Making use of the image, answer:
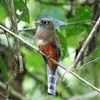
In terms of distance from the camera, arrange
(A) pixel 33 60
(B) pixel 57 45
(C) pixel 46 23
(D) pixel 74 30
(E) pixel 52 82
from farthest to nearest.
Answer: (A) pixel 33 60 → (D) pixel 74 30 → (C) pixel 46 23 → (B) pixel 57 45 → (E) pixel 52 82

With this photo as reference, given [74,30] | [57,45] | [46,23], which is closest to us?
[57,45]

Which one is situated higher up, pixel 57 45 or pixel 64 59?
pixel 57 45

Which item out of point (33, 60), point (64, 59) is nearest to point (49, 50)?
point (33, 60)

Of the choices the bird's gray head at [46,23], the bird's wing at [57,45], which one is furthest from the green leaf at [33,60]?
the bird's wing at [57,45]

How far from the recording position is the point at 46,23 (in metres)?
2.34

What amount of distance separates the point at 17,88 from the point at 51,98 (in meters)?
0.35

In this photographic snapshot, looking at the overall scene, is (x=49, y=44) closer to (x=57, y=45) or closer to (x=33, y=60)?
(x=57, y=45)

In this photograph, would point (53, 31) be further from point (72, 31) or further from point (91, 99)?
point (91, 99)

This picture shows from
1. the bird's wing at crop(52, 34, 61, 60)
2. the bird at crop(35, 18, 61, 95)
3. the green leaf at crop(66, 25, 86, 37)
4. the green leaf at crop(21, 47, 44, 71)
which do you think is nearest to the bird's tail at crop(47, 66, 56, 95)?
the bird at crop(35, 18, 61, 95)

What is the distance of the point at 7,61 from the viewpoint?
3371 millimetres

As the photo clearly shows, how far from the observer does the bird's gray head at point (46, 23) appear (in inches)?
89.9

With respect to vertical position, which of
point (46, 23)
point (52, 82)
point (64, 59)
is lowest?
point (64, 59)

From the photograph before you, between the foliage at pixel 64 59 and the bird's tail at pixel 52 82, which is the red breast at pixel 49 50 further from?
the foliage at pixel 64 59

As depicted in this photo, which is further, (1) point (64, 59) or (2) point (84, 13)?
(1) point (64, 59)
